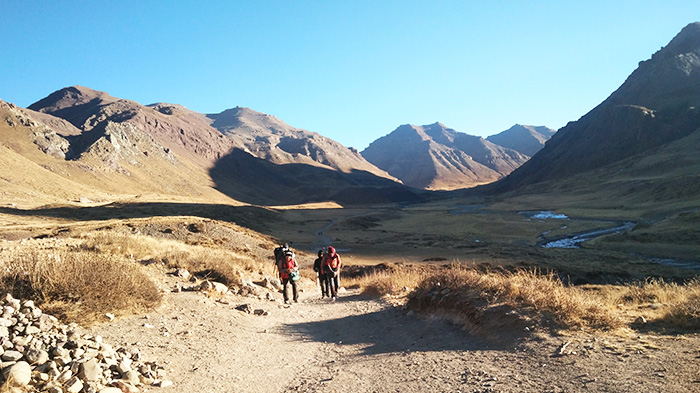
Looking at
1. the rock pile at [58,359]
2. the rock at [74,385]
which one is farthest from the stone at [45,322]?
the rock at [74,385]

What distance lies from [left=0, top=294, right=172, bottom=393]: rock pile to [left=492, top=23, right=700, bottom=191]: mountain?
153 meters

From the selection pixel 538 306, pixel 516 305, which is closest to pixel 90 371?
pixel 516 305

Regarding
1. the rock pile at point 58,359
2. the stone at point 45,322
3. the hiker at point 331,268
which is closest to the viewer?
the rock pile at point 58,359

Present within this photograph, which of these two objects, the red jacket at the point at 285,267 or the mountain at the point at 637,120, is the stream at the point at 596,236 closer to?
the red jacket at the point at 285,267

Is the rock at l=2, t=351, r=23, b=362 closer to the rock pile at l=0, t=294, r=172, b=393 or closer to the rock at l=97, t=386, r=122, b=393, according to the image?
the rock pile at l=0, t=294, r=172, b=393

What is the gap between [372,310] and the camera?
11.2 m

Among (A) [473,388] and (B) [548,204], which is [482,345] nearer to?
(A) [473,388]

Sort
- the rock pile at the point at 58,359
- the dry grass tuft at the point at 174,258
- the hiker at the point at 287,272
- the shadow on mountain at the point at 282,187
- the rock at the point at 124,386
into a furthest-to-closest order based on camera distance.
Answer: the shadow on mountain at the point at 282,187, the dry grass tuft at the point at 174,258, the hiker at the point at 287,272, the rock at the point at 124,386, the rock pile at the point at 58,359

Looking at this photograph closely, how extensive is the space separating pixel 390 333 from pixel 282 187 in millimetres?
166671

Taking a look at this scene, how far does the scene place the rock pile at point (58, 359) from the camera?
4504 millimetres

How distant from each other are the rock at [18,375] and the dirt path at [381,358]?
1.66m

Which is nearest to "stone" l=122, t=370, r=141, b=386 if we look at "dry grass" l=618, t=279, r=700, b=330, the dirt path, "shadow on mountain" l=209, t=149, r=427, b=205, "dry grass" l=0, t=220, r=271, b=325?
the dirt path

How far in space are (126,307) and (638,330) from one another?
9.10m

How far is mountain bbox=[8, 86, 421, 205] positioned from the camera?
90.2 metres
